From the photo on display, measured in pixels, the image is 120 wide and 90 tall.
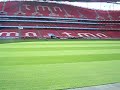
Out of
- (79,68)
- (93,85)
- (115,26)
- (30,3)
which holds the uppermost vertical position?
(93,85)

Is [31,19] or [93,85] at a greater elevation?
[93,85]

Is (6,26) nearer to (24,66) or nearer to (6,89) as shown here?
(24,66)

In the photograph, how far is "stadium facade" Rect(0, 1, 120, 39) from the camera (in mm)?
59438

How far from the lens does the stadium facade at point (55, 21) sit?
59.4 meters

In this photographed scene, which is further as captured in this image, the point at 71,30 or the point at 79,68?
the point at 71,30

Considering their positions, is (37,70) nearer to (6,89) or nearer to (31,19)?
(6,89)

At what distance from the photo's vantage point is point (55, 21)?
65.6 m

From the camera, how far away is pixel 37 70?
13.7 metres

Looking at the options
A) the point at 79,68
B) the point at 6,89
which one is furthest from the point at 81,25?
the point at 6,89

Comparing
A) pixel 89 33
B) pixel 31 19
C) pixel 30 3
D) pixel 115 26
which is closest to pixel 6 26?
pixel 31 19

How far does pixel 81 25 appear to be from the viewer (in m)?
67.4

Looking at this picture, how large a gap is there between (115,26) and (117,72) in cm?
5782

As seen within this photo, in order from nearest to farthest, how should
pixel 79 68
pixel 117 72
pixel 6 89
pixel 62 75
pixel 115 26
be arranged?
pixel 6 89, pixel 62 75, pixel 117 72, pixel 79 68, pixel 115 26

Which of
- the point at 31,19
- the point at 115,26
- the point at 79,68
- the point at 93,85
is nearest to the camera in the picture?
the point at 93,85
